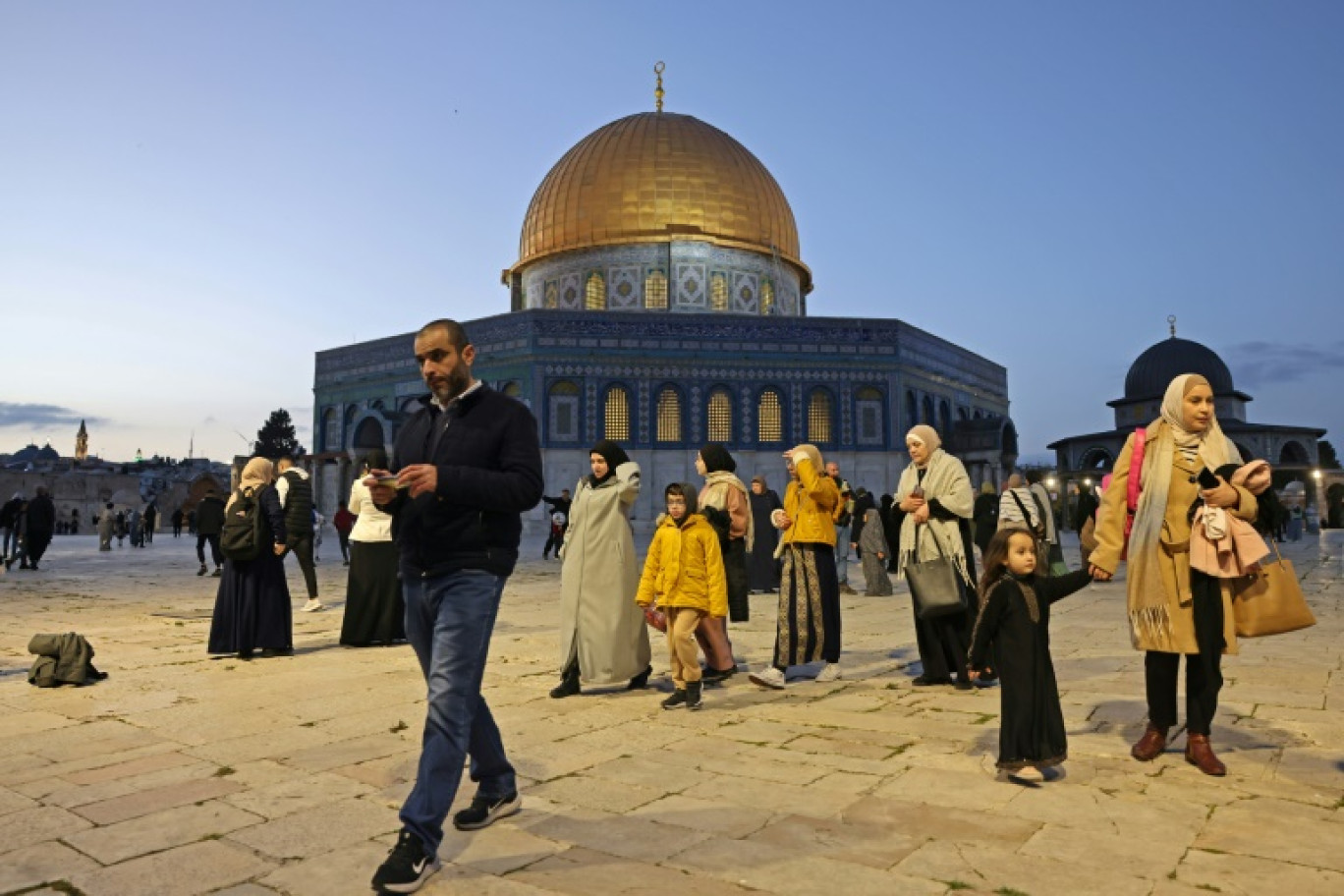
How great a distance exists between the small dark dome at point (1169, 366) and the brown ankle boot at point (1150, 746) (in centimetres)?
4919

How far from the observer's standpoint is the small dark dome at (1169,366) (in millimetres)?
48094

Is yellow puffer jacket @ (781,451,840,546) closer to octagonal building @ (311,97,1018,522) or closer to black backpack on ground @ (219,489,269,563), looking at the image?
black backpack on ground @ (219,489,269,563)

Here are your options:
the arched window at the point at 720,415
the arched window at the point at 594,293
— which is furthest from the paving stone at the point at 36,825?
the arched window at the point at 594,293

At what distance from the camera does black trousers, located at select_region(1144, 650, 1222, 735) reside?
145 inches

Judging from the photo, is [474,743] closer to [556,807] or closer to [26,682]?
[556,807]

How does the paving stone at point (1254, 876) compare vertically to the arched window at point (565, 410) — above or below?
below

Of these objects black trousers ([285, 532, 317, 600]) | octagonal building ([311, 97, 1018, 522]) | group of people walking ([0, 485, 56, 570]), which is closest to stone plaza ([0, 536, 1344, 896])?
black trousers ([285, 532, 317, 600])

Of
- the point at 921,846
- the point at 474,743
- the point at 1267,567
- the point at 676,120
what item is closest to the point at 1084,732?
the point at 1267,567

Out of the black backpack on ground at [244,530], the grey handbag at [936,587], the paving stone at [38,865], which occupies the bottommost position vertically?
the paving stone at [38,865]

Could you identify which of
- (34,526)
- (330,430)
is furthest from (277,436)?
(34,526)

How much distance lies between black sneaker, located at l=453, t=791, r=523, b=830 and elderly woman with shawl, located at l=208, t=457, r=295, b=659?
4069 mm

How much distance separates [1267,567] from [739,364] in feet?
92.7

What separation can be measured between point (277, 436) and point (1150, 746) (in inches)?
2702

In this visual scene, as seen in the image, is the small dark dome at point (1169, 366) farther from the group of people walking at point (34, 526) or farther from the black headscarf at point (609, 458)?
the black headscarf at point (609, 458)
